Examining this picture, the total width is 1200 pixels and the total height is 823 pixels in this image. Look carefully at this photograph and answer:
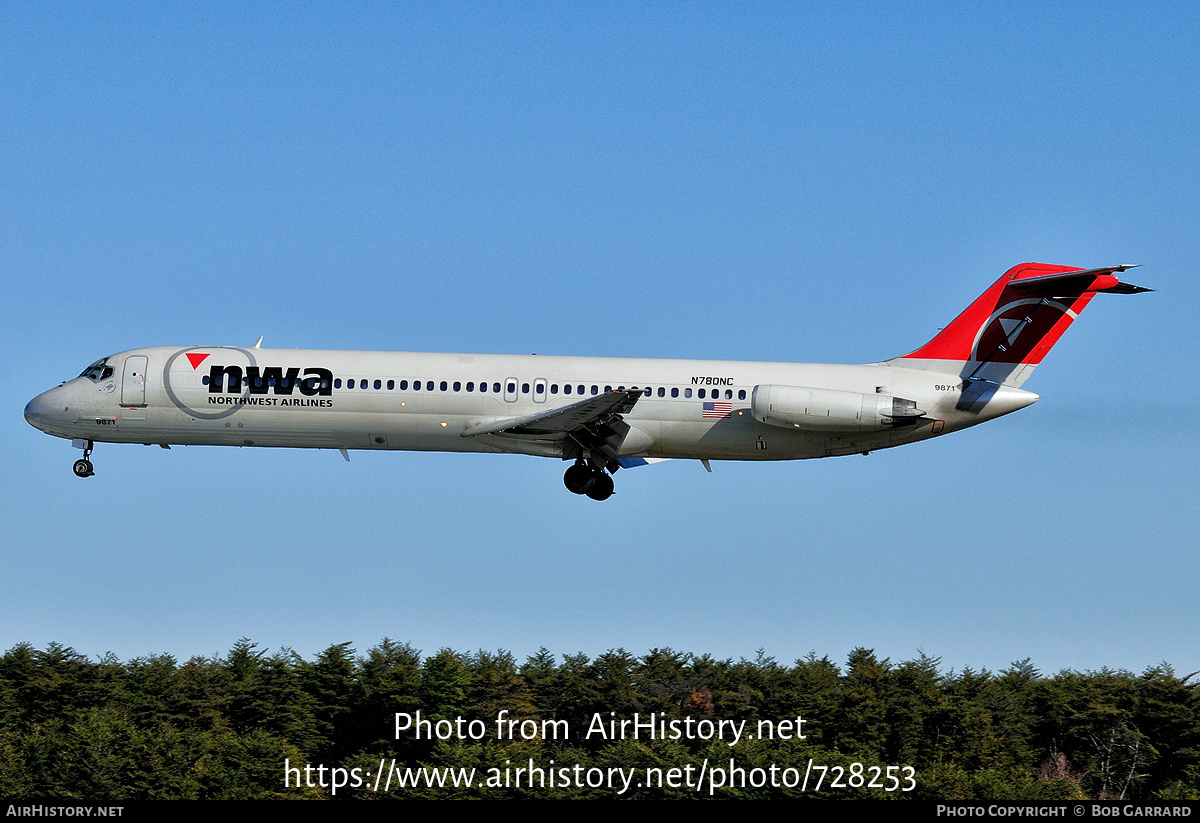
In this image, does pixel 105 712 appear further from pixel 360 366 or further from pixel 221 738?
pixel 360 366

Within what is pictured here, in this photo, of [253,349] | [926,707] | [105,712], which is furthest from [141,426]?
[926,707]

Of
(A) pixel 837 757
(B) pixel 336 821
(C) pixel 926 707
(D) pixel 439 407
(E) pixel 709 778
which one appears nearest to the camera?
(B) pixel 336 821

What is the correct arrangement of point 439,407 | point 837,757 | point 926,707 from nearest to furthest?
point 439,407 < point 837,757 < point 926,707

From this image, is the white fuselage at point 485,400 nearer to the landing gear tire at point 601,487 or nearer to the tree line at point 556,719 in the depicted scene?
the landing gear tire at point 601,487

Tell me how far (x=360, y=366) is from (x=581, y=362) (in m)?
5.49

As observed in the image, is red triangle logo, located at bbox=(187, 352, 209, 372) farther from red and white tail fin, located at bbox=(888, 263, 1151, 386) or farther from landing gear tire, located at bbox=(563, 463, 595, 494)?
red and white tail fin, located at bbox=(888, 263, 1151, 386)

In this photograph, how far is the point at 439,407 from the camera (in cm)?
3503

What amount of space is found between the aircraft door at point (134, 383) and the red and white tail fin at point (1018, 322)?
19.7 meters

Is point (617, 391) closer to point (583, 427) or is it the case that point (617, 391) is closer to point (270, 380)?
point (583, 427)

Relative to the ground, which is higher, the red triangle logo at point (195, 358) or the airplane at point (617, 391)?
the red triangle logo at point (195, 358)

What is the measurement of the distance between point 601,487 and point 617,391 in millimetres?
2853

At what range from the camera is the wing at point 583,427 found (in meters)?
33.0

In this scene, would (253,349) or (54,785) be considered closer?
(253,349)

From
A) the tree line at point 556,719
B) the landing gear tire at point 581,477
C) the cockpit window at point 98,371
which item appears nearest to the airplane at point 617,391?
the landing gear tire at point 581,477
